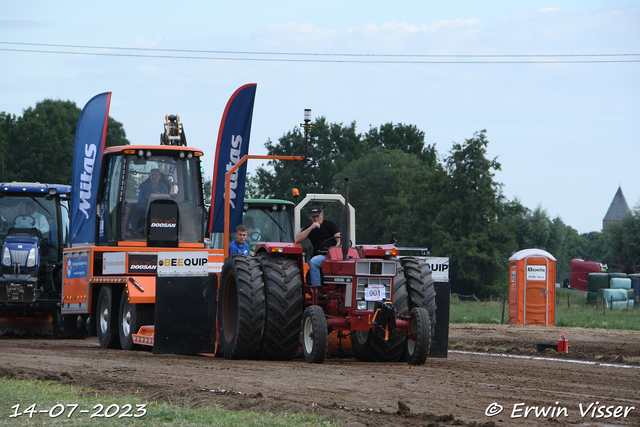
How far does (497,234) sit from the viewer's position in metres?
58.2

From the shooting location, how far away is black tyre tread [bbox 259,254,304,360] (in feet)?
35.7

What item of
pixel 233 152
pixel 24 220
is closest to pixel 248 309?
pixel 233 152

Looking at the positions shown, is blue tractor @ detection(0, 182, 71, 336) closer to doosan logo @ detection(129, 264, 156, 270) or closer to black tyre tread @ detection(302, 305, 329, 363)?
doosan logo @ detection(129, 264, 156, 270)

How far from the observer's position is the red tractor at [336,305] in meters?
10.5

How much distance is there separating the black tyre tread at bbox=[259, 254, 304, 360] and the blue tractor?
746 centimetres

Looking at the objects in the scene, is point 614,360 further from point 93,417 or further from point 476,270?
point 476,270

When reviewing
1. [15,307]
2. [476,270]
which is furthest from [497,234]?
[15,307]

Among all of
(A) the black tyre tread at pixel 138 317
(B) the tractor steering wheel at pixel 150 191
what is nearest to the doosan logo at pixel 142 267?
(A) the black tyre tread at pixel 138 317

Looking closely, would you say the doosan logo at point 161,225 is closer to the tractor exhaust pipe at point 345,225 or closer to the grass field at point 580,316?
the tractor exhaust pipe at point 345,225

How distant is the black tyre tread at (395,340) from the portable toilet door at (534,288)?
47.2 ft

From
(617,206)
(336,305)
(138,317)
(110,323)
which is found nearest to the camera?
(336,305)

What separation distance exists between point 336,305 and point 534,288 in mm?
15123

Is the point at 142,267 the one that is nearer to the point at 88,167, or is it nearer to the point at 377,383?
the point at 88,167

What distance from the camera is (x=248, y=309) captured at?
35.8 ft
